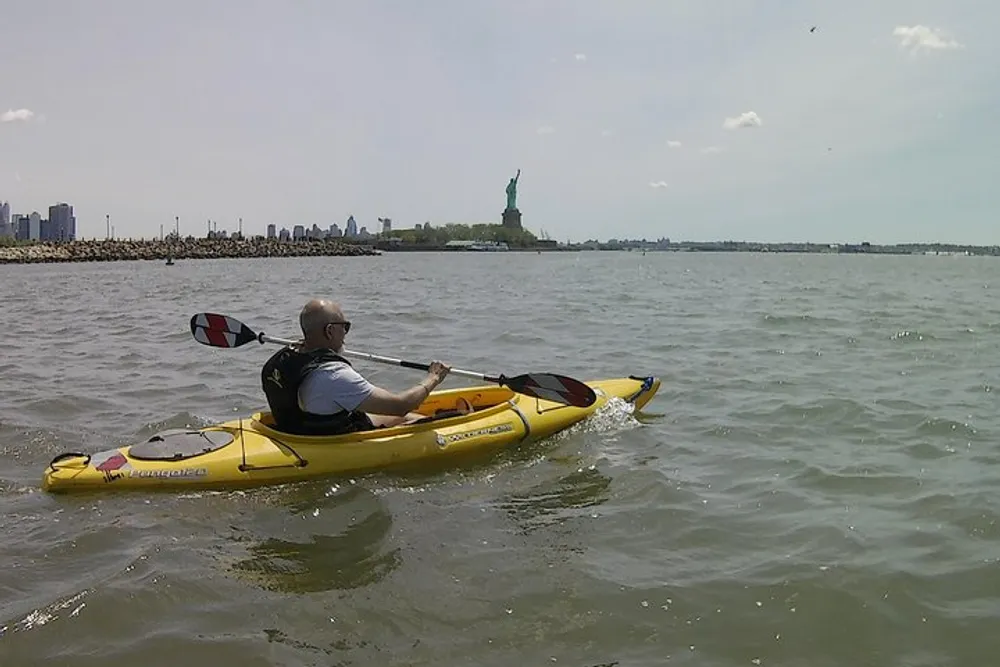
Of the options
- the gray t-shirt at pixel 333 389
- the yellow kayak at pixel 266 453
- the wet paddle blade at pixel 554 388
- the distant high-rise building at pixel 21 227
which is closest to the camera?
the yellow kayak at pixel 266 453

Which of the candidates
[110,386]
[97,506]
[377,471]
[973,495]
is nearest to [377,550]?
[377,471]

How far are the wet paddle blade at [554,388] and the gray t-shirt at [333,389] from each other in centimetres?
163

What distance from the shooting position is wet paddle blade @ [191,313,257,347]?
25.5ft

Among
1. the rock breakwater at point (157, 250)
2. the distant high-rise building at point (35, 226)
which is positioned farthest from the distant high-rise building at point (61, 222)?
the rock breakwater at point (157, 250)

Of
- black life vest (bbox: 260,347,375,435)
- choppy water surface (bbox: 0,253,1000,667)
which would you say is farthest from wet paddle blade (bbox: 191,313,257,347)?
black life vest (bbox: 260,347,375,435)

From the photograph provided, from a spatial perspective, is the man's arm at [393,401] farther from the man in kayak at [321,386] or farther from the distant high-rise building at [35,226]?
the distant high-rise building at [35,226]

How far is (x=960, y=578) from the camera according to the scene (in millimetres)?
4457

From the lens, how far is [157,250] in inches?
2702

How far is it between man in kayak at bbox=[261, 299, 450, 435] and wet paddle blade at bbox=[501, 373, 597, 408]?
122cm

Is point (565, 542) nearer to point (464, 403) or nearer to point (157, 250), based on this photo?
point (464, 403)

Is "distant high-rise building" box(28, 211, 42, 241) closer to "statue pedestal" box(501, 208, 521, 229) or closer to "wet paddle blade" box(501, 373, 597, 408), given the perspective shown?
"statue pedestal" box(501, 208, 521, 229)

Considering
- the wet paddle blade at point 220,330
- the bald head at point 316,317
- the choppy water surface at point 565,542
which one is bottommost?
the choppy water surface at point 565,542

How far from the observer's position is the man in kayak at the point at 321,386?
5.82 metres

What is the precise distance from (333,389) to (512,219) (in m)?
126
